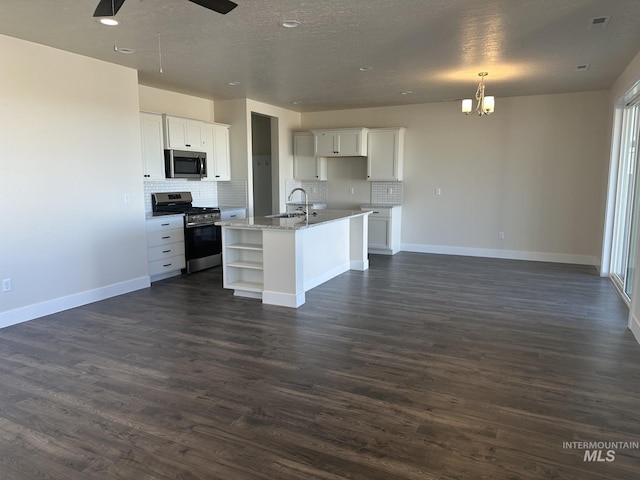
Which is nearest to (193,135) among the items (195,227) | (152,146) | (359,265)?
(152,146)

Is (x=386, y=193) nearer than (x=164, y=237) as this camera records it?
No

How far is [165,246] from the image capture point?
612 centimetres

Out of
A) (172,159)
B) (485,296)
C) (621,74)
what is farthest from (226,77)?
(621,74)

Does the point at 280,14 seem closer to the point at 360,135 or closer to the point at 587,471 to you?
the point at 587,471

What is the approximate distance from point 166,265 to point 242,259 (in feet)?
4.53

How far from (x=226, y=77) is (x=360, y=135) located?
2.97 meters

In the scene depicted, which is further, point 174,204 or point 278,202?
point 278,202

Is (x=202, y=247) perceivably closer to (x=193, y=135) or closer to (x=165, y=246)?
(x=165, y=246)

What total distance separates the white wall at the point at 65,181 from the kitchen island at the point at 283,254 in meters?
1.33

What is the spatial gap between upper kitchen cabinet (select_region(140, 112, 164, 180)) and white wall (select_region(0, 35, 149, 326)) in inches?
15.1

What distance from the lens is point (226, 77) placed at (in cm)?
575

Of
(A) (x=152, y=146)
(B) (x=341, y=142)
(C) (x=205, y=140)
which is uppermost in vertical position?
(B) (x=341, y=142)

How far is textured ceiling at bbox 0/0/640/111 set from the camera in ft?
11.1

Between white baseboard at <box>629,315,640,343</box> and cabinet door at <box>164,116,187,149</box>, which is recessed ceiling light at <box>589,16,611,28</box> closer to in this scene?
white baseboard at <box>629,315,640,343</box>
